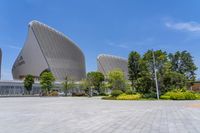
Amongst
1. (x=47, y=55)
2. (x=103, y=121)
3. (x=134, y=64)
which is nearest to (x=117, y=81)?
(x=134, y=64)

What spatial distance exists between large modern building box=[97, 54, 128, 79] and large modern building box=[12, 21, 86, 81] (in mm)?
13057

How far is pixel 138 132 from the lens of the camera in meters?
6.90

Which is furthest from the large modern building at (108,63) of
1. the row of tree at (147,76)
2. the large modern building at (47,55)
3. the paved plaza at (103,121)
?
the paved plaza at (103,121)

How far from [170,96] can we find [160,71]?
18.3ft

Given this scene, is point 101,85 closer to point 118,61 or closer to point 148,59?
point 148,59

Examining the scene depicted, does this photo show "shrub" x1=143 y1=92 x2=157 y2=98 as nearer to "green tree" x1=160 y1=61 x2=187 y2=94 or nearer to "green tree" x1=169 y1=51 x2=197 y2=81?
"green tree" x1=160 y1=61 x2=187 y2=94

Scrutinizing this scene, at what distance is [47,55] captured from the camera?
9219 cm

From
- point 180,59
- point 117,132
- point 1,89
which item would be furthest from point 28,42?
point 117,132

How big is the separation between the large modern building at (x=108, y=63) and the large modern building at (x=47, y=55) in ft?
42.8

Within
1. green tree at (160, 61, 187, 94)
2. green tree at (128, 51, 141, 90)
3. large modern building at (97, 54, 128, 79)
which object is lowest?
green tree at (160, 61, 187, 94)

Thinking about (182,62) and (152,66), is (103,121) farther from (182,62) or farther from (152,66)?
(182,62)

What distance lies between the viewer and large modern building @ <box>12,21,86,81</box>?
91750mm

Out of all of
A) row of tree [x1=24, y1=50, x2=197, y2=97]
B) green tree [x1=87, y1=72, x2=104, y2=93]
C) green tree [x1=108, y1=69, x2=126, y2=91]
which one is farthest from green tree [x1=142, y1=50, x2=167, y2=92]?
green tree [x1=87, y1=72, x2=104, y2=93]

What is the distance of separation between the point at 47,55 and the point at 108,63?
3594 cm
